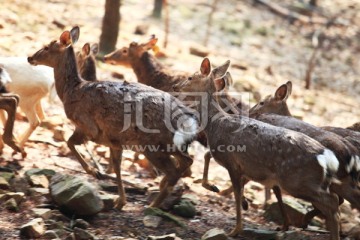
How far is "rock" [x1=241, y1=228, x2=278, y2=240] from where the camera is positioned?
7234mm

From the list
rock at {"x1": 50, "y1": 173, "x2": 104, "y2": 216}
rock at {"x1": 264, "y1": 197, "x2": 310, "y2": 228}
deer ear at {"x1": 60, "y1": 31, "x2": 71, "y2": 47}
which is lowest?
rock at {"x1": 264, "y1": 197, "x2": 310, "y2": 228}

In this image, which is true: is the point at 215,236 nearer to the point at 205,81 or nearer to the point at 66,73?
the point at 205,81

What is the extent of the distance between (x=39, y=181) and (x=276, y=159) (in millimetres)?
2849

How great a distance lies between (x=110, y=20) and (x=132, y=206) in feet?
20.5

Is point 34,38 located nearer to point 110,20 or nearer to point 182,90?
point 110,20

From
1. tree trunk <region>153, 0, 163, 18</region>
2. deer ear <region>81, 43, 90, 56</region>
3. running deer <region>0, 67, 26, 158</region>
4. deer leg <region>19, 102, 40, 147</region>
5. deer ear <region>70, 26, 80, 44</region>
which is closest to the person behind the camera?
running deer <region>0, 67, 26, 158</region>

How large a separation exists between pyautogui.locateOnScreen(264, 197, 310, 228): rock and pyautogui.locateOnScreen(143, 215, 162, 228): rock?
5.70ft

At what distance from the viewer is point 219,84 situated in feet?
28.0

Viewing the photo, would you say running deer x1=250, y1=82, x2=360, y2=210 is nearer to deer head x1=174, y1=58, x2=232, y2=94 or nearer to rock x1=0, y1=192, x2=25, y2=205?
deer head x1=174, y1=58, x2=232, y2=94

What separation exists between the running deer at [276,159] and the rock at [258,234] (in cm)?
8

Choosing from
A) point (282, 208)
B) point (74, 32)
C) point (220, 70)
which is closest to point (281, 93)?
point (220, 70)

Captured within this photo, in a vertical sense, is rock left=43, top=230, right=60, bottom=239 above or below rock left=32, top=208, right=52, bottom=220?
above

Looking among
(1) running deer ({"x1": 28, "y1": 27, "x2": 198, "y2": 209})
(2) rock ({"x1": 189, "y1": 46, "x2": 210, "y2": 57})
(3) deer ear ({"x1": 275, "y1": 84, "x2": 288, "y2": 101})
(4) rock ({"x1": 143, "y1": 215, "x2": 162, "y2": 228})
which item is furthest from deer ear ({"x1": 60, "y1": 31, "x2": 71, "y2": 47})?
(2) rock ({"x1": 189, "y1": 46, "x2": 210, "y2": 57})

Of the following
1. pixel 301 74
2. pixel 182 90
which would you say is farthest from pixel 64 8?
pixel 182 90
